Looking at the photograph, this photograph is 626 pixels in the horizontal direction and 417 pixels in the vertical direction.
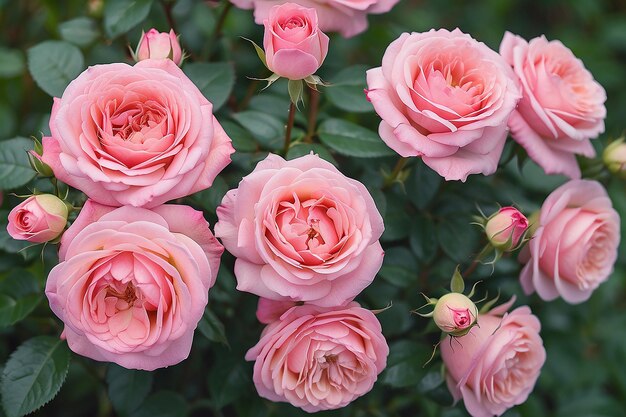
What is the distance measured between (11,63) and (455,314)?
118 cm

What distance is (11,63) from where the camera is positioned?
1599 millimetres

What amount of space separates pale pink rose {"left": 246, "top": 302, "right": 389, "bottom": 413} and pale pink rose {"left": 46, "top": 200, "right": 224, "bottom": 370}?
0.40 ft

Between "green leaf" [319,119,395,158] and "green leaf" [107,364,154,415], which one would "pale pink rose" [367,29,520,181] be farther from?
"green leaf" [107,364,154,415]

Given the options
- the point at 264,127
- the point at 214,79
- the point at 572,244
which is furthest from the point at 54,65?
the point at 572,244

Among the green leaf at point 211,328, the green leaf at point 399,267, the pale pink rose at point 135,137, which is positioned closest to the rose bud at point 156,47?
the pale pink rose at point 135,137

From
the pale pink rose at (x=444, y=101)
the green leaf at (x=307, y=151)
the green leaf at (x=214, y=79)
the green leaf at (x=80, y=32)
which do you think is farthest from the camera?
the green leaf at (x=80, y=32)

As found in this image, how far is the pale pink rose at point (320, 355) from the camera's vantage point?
961 mm

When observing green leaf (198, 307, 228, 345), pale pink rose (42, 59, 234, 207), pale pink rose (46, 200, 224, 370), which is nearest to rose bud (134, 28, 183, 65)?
pale pink rose (42, 59, 234, 207)

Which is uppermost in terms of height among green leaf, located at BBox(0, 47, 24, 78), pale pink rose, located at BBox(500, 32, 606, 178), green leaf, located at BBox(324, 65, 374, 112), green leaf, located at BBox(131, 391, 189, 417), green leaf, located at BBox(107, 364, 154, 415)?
pale pink rose, located at BBox(500, 32, 606, 178)

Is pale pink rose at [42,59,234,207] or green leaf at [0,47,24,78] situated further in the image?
green leaf at [0,47,24,78]

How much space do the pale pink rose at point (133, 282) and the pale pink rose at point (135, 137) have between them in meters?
0.03

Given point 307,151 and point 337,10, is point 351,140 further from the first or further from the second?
point 337,10

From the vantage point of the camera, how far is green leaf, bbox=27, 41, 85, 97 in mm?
1238

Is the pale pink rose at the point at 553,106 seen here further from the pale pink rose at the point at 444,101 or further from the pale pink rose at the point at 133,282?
the pale pink rose at the point at 133,282
